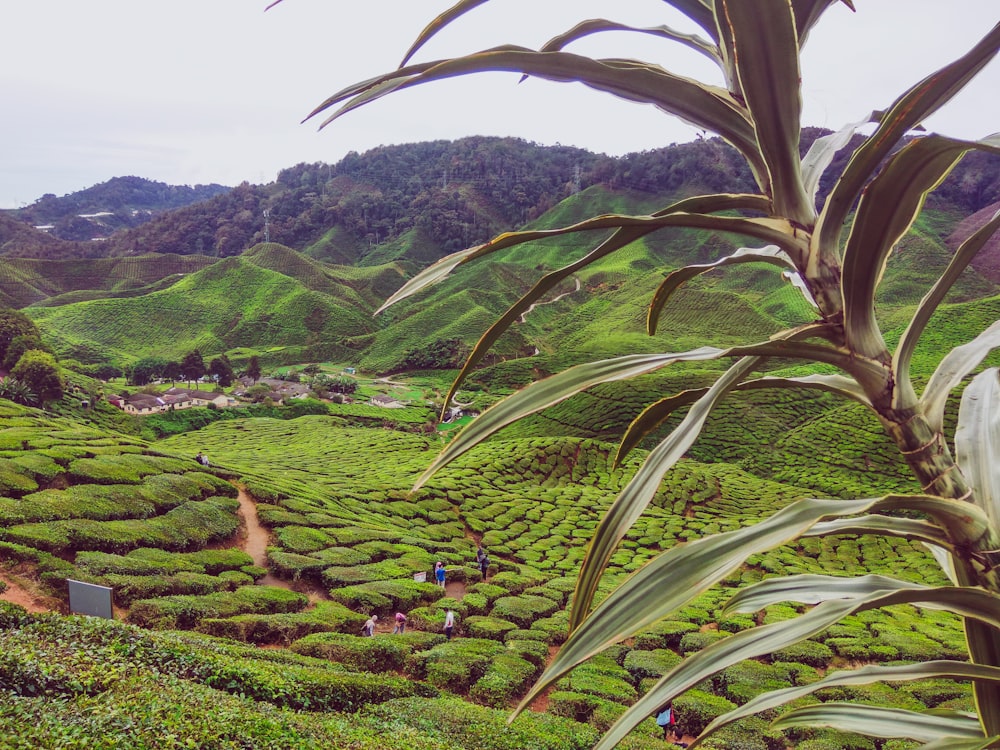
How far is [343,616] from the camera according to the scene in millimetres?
8883

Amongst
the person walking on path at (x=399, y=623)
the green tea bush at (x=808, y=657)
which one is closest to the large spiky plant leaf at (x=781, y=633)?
the person walking on path at (x=399, y=623)

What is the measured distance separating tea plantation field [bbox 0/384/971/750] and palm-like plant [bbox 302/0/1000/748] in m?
0.33

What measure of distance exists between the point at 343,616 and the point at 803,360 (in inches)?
369

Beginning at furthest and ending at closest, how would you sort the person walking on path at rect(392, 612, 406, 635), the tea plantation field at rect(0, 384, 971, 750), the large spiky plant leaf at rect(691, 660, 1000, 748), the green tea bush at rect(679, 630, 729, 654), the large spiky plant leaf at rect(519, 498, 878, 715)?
1. the green tea bush at rect(679, 630, 729, 654)
2. the person walking on path at rect(392, 612, 406, 635)
3. the tea plantation field at rect(0, 384, 971, 750)
4. the large spiky plant leaf at rect(691, 660, 1000, 748)
5. the large spiky plant leaf at rect(519, 498, 878, 715)

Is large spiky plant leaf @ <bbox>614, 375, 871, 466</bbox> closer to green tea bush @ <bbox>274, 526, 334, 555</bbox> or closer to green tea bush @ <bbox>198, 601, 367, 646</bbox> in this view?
green tea bush @ <bbox>198, 601, 367, 646</bbox>

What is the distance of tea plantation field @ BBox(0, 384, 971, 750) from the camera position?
473 cm

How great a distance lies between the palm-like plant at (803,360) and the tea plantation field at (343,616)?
332 mm

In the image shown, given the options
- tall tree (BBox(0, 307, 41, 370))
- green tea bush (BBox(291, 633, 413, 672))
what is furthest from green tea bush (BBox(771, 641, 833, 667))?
tall tree (BBox(0, 307, 41, 370))

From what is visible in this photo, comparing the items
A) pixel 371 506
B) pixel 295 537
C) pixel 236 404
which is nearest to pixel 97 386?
pixel 236 404

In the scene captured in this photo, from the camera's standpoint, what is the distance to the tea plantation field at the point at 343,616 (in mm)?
4730

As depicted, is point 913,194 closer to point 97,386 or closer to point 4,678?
point 4,678

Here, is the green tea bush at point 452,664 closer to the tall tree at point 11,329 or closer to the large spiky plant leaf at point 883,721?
the large spiky plant leaf at point 883,721

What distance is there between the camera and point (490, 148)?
126438mm

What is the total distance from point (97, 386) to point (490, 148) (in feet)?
353
